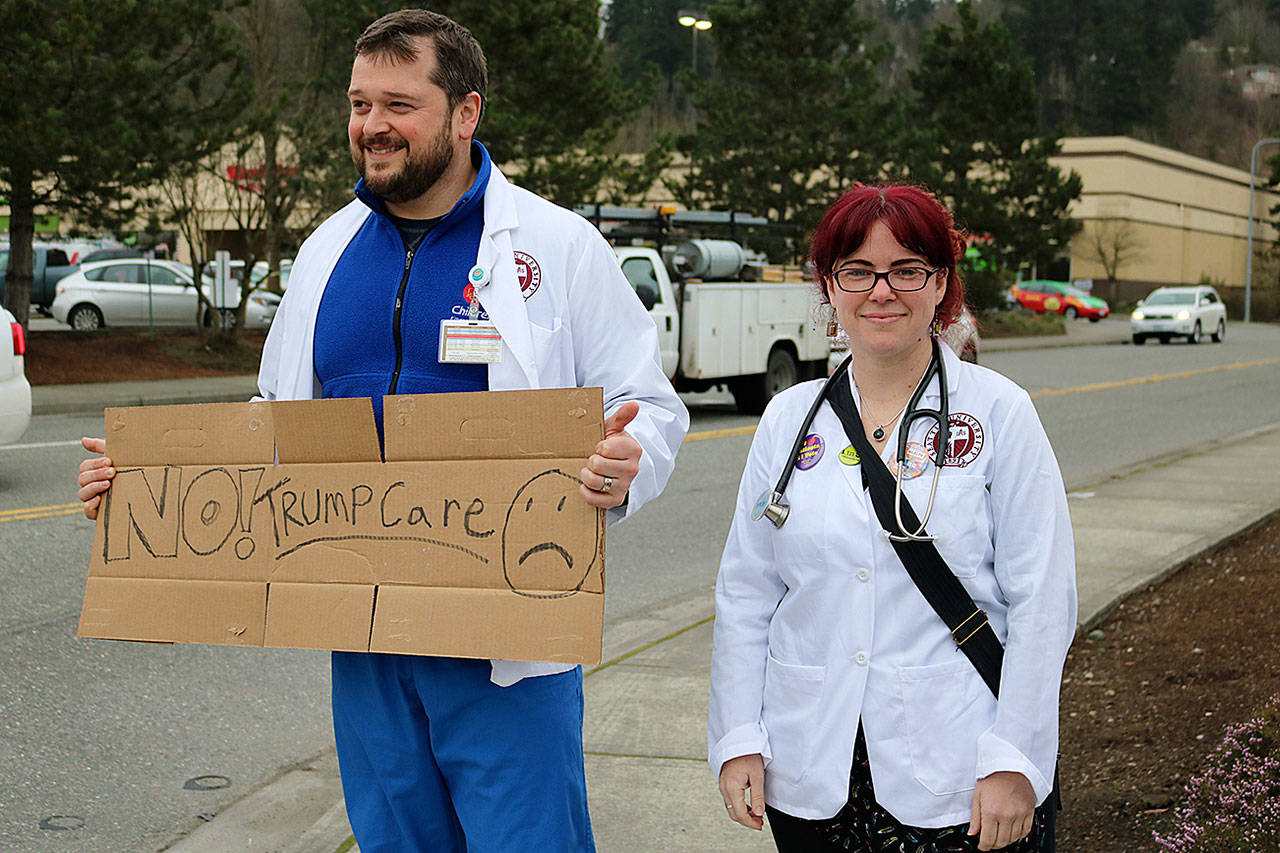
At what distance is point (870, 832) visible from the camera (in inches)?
93.6

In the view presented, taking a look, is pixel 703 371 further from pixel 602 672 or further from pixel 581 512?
pixel 581 512

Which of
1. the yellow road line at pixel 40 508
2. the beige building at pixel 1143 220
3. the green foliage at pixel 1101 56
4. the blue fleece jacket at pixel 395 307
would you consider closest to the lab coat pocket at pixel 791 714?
the blue fleece jacket at pixel 395 307

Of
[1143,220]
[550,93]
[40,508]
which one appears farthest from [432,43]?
[1143,220]

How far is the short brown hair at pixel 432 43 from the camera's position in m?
2.59

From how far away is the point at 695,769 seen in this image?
4.61 metres

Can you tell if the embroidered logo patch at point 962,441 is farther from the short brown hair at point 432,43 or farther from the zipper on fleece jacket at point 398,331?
the short brown hair at point 432,43

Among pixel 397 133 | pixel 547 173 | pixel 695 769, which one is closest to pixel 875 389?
pixel 397 133

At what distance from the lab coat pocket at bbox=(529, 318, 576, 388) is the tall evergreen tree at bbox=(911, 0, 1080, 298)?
39.2 m

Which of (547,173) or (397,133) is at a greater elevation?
(547,173)

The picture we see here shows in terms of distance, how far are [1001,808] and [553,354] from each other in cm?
115

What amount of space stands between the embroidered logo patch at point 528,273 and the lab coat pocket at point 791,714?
83cm

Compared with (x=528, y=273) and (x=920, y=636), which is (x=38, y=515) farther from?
(x=920, y=636)

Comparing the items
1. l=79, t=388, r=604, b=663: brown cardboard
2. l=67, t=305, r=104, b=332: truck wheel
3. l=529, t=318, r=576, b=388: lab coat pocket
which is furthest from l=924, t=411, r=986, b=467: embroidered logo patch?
l=67, t=305, r=104, b=332: truck wheel

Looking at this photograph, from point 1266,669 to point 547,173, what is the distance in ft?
68.3
